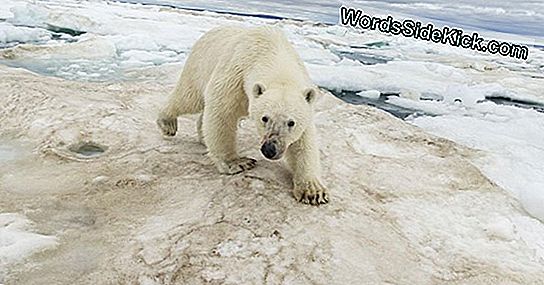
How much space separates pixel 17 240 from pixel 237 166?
132 cm

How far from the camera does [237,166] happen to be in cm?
331

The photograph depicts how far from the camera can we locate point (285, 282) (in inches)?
87.7

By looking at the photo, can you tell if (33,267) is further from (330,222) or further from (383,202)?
(383,202)

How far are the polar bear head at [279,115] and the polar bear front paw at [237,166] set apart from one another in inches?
17.8

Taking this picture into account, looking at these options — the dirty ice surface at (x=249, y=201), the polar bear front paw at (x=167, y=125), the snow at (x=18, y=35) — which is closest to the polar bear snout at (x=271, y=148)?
the dirty ice surface at (x=249, y=201)

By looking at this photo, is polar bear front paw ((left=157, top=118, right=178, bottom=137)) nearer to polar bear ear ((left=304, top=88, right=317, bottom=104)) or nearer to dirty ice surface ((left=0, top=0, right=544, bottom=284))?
dirty ice surface ((left=0, top=0, right=544, bottom=284))

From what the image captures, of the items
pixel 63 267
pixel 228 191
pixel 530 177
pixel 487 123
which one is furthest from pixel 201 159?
pixel 487 123

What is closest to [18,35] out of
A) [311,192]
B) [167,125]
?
[167,125]

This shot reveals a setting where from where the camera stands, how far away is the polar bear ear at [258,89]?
2.92 m

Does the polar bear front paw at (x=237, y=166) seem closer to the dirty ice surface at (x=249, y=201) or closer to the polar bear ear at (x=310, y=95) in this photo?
Answer: the dirty ice surface at (x=249, y=201)

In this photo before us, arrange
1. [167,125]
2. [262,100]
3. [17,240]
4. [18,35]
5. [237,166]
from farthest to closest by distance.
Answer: [18,35]
[167,125]
[237,166]
[262,100]
[17,240]

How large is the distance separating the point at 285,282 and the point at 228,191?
90 centimetres

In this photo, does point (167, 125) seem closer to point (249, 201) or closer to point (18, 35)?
point (249, 201)

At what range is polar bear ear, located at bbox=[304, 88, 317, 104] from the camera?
2.99 m
